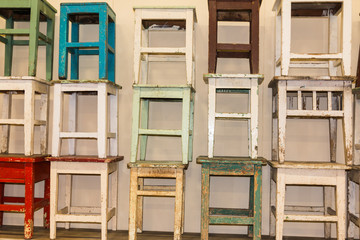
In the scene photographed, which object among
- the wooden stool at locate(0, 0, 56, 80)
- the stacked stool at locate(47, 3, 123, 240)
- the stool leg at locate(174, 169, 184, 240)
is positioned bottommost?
the stool leg at locate(174, 169, 184, 240)

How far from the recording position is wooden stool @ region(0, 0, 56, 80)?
2463 mm

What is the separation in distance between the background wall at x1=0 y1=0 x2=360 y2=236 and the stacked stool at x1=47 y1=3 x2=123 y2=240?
12cm

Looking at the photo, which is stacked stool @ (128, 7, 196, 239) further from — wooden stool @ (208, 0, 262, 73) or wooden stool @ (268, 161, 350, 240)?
wooden stool @ (268, 161, 350, 240)

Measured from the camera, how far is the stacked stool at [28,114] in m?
2.40

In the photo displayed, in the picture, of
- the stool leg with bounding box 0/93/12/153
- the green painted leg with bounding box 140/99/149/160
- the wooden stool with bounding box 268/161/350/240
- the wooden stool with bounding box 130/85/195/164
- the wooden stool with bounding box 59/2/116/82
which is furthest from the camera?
the stool leg with bounding box 0/93/12/153

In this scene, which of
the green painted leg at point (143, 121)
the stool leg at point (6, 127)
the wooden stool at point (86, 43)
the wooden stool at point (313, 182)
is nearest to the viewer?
the wooden stool at point (313, 182)

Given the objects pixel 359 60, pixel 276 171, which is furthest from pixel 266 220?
pixel 359 60

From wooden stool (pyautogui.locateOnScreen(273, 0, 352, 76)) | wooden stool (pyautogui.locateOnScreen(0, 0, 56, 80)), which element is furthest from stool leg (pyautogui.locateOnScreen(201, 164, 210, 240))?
wooden stool (pyautogui.locateOnScreen(0, 0, 56, 80))

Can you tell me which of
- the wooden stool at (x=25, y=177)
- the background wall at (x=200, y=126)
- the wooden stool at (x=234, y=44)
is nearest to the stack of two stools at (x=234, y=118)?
the wooden stool at (x=234, y=44)

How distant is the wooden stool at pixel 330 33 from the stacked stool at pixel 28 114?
1680mm

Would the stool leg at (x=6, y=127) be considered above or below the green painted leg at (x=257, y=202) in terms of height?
above

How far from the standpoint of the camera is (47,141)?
273 cm

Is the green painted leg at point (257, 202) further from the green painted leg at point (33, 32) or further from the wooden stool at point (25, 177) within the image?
the green painted leg at point (33, 32)

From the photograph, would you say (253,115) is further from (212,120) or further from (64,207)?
(64,207)
